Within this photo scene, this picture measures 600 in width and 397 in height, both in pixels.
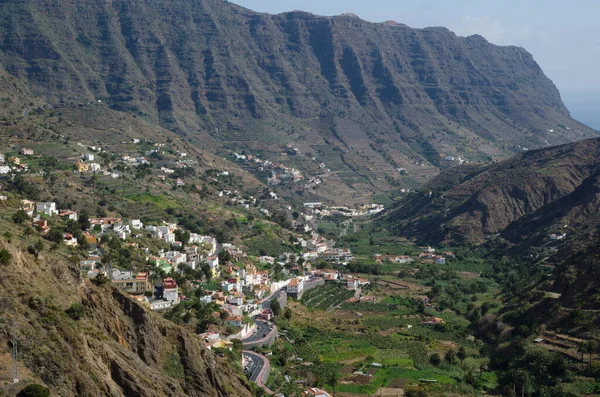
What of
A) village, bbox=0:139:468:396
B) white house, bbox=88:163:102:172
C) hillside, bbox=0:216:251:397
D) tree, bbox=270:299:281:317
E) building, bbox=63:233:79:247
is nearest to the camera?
hillside, bbox=0:216:251:397

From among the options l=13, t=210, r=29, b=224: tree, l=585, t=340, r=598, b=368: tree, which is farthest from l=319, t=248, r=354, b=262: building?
l=585, t=340, r=598, b=368: tree

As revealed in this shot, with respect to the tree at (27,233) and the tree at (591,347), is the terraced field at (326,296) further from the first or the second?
the tree at (27,233)

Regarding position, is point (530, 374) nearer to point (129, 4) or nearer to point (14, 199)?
point (14, 199)

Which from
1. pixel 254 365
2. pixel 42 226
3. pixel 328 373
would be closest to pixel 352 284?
pixel 328 373

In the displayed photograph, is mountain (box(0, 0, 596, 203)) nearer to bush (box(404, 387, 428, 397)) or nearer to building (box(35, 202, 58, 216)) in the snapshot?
building (box(35, 202, 58, 216))

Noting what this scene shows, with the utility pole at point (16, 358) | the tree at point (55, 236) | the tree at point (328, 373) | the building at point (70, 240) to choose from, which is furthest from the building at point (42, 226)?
the utility pole at point (16, 358)

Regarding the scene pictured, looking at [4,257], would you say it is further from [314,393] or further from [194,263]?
[194,263]
